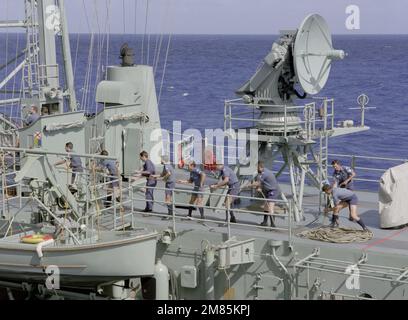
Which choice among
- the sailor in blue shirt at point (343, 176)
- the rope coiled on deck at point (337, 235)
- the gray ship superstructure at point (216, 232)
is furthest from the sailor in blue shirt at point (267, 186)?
the sailor in blue shirt at point (343, 176)

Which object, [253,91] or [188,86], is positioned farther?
[188,86]

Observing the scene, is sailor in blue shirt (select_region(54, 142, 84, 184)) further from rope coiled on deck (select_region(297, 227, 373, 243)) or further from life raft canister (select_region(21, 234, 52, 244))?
rope coiled on deck (select_region(297, 227, 373, 243))

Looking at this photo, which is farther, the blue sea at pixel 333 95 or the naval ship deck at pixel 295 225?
the blue sea at pixel 333 95

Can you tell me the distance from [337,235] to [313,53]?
446cm

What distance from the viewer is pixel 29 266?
1447 centimetres

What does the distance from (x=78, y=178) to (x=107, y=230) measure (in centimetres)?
228

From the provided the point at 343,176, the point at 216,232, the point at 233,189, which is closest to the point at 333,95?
the point at 343,176

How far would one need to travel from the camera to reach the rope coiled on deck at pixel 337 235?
14.8m

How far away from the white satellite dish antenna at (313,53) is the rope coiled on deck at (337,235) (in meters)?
3.42

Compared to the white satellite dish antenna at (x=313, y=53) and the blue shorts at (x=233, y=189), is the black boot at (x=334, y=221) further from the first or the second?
the white satellite dish antenna at (x=313, y=53)

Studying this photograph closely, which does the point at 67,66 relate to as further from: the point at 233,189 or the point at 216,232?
the point at 216,232

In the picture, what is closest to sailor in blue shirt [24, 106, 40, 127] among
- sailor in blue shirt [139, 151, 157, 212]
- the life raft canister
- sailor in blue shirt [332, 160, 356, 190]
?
sailor in blue shirt [139, 151, 157, 212]

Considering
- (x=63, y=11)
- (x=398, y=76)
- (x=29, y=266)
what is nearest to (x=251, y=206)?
(x=29, y=266)
